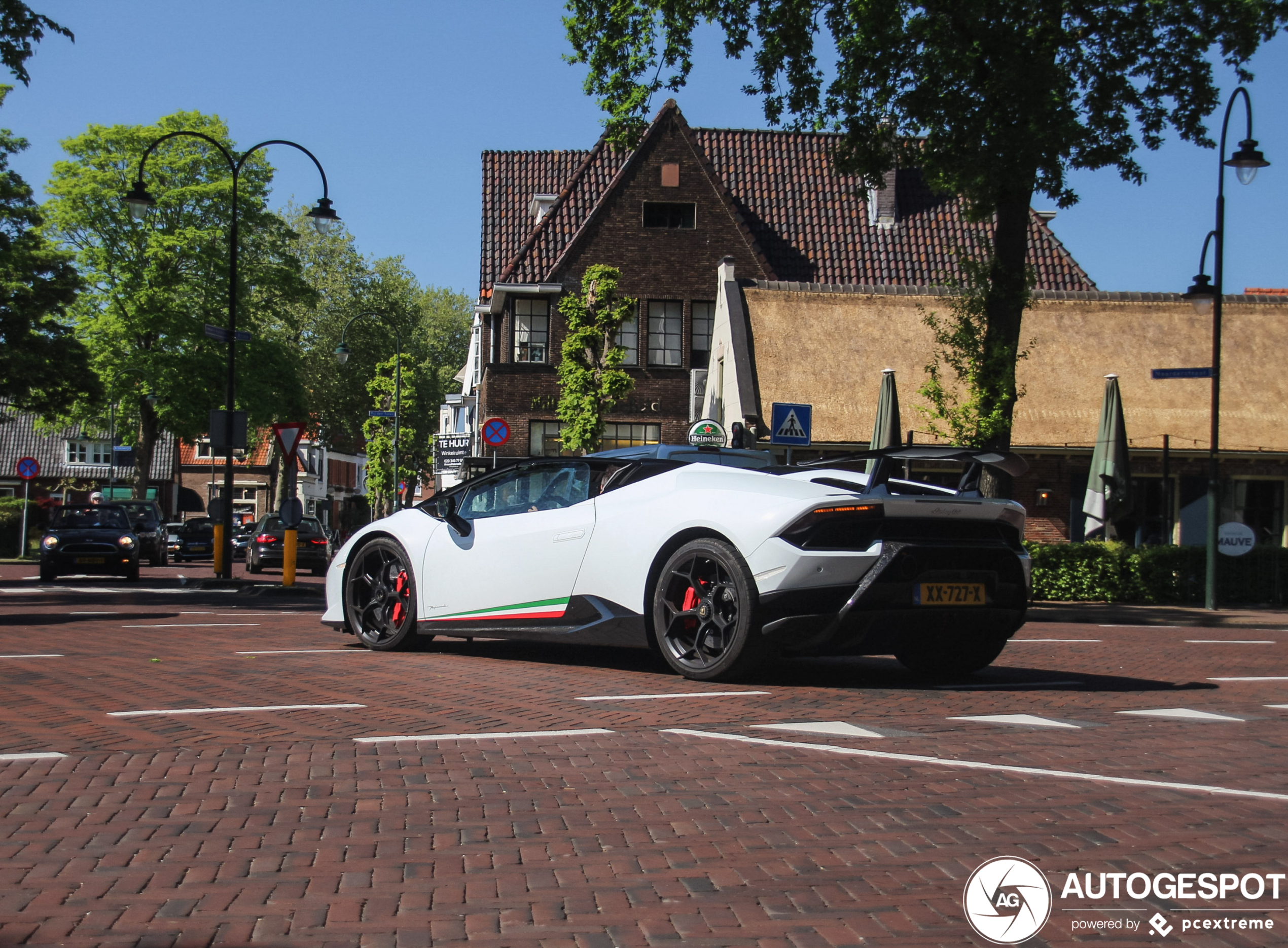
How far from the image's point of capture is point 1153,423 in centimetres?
2789

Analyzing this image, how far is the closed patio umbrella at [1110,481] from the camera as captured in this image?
833 inches

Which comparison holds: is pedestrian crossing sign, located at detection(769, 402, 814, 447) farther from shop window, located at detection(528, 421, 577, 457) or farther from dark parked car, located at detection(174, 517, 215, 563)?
dark parked car, located at detection(174, 517, 215, 563)

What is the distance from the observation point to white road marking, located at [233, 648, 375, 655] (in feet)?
32.6

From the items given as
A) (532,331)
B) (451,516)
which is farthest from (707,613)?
(532,331)

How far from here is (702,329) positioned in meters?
38.1

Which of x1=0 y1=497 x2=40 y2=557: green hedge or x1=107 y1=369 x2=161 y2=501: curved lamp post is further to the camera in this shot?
x1=107 y1=369 x2=161 y2=501: curved lamp post

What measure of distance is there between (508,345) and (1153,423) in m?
18.0

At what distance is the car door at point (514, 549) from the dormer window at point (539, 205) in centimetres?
3287

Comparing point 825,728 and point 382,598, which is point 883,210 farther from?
point 825,728

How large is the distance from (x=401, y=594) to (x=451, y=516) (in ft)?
2.58

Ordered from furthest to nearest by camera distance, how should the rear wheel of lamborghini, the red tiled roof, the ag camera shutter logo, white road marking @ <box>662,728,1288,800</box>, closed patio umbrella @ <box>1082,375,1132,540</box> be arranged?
1. the red tiled roof
2. closed patio umbrella @ <box>1082,375,1132,540</box>
3. the rear wheel of lamborghini
4. white road marking @ <box>662,728,1288,800</box>
5. the ag camera shutter logo

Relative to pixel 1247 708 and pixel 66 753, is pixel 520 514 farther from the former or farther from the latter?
pixel 1247 708

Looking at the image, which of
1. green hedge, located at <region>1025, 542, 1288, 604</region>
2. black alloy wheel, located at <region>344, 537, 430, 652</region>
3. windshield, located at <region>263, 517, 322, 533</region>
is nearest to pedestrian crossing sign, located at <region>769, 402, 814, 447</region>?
green hedge, located at <region>1025, 542, 1288, 604</region>

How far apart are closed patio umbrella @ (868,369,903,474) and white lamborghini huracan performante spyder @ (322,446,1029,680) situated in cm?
1419
